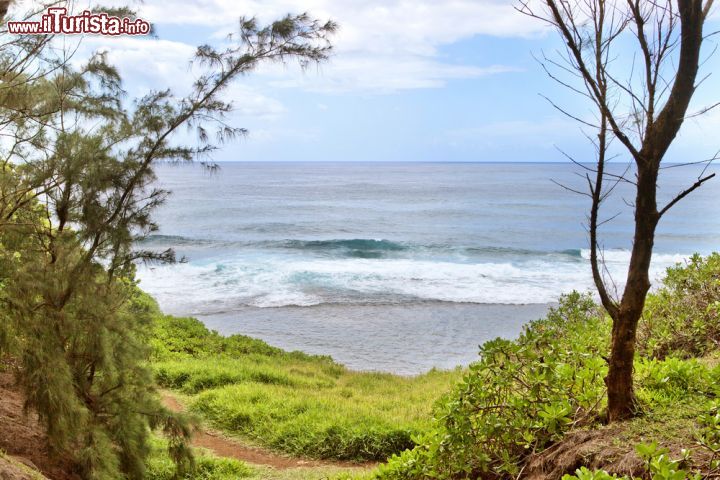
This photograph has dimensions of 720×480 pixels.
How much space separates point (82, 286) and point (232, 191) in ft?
193

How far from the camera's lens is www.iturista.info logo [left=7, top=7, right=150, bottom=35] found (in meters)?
5.35

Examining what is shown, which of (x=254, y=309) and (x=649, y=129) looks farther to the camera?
(x=254, y=309)

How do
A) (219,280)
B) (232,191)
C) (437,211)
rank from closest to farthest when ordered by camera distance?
(219,280) → (437,211) → (232,191)

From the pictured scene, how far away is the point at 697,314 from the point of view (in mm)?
5621

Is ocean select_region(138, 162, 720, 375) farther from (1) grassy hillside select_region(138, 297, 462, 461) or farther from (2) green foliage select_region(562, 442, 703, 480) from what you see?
(1) grassy hillside select_region(138, 297, 462, 461)

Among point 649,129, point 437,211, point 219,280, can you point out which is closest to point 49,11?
point 649,129

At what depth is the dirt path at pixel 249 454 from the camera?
24.0 feet

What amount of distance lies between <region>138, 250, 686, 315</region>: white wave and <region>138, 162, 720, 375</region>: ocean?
0.07 meters

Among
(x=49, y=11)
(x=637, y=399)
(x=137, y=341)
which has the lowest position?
(x=137, y=341)

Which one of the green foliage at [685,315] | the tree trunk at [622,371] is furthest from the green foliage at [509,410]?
the green foliage at [685,315]

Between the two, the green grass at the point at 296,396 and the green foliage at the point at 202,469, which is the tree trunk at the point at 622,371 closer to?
the green grass at the point at 296,396

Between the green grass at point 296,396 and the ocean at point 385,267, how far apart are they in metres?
1.96

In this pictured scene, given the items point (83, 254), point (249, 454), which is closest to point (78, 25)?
point (83, 254)

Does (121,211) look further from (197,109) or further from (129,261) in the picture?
(197,109)
